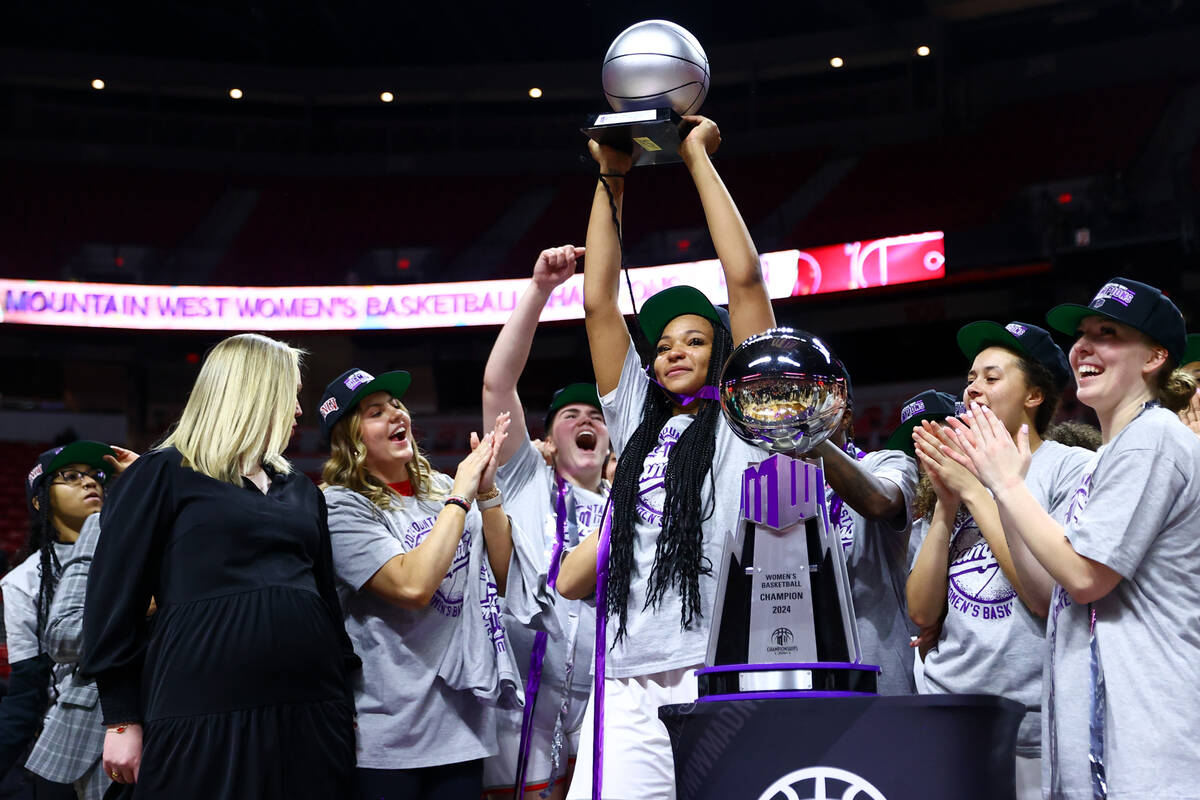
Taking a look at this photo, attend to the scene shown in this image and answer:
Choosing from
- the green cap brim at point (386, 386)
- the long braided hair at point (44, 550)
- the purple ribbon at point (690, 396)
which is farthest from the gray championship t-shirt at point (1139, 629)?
the long braided hair at point (44, 550)

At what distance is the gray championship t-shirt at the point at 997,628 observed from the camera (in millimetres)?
2484

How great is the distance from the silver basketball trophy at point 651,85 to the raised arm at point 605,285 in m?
0.06

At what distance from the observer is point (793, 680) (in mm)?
1903

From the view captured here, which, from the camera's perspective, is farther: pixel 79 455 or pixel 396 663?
pixel 79 455

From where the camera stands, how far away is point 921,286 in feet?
42.5

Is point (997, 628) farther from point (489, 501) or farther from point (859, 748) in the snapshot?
point (489, 501)

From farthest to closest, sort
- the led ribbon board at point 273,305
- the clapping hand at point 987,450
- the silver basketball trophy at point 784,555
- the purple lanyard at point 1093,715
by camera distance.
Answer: the led ribbon board at point 273,305 → the clapping hand at point 987,450 → the purple lanyard at point 1093,715 → the silver basketball trophy at point 784,555

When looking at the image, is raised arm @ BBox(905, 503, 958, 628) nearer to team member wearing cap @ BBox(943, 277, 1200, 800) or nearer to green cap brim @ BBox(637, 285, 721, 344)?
team member wearing cap @ BBox(943, 277, 1200, 800)

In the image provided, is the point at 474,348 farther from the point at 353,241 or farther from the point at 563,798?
the point at 563,798

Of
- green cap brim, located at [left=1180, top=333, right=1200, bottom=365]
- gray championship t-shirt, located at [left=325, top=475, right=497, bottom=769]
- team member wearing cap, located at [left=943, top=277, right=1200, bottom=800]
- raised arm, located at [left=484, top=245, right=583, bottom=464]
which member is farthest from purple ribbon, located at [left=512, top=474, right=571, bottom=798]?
green cap brim, located at [left=1180, top=333, right=1200, bottom=365]

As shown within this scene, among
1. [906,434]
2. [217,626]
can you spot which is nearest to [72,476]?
[217,626]

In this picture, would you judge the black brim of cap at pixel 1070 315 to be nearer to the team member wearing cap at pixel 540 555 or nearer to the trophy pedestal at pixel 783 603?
the trophy pedestal at pixel 783 603

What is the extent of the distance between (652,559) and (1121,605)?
88cm

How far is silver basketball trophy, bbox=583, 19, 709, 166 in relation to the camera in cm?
254
